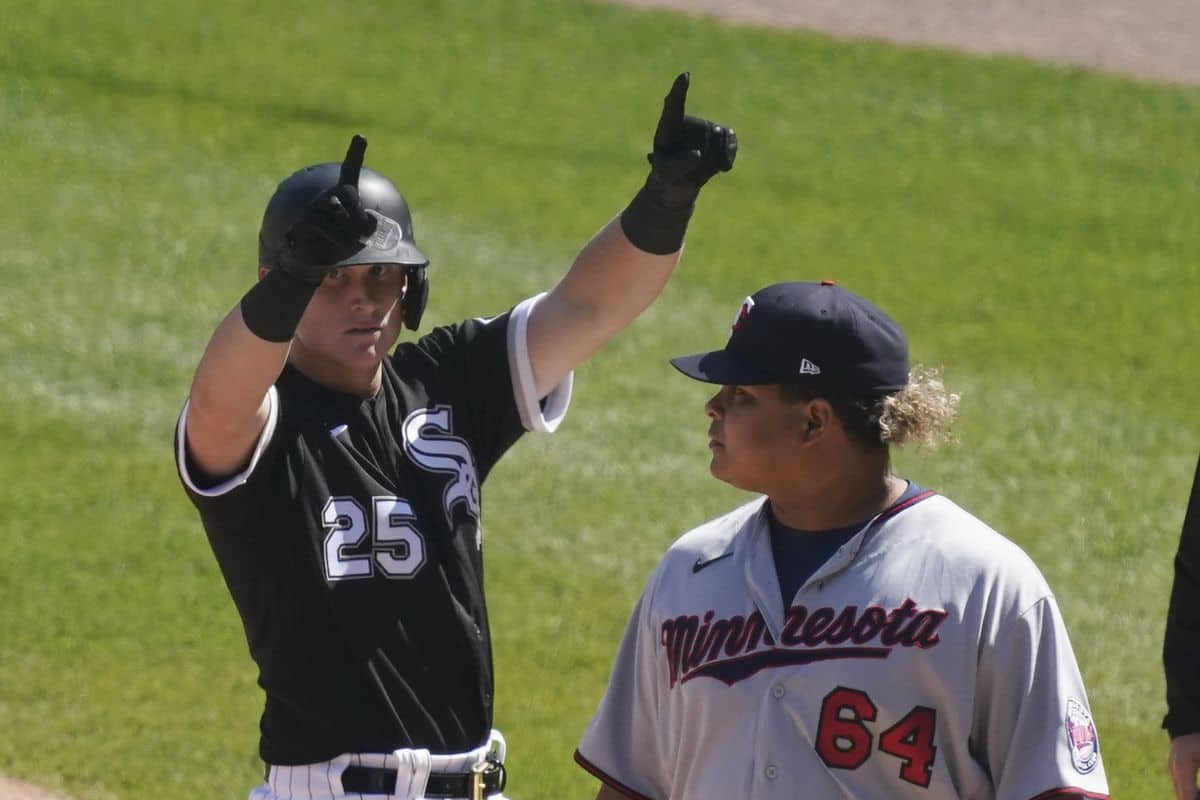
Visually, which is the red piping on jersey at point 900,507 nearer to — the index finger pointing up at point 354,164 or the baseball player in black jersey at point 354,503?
the baseball player in black jersey at point 354,503

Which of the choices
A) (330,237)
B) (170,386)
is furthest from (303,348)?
(170,386)

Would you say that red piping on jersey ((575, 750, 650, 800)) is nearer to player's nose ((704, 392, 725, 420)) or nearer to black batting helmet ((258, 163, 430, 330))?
player's nose ((704, 392, 725, 420))

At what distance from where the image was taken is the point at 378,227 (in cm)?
339

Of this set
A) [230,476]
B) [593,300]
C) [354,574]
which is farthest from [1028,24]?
[230,476]

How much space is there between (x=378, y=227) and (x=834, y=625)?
1.17 meters

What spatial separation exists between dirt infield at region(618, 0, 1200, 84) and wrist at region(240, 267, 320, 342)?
11.6 metres

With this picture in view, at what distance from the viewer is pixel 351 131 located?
11820 millimetres

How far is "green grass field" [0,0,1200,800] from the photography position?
621 centimetres

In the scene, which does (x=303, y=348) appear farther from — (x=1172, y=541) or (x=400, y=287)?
(x=1172, y=541)

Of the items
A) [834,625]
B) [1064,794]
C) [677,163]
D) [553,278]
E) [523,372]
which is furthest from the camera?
[553,278]

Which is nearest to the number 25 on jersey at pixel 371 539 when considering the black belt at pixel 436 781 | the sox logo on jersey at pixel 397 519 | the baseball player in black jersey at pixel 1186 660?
the sox logo on jersey at pixel 397 519

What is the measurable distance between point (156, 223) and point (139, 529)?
10.9 ft

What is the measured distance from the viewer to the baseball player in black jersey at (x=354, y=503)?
3.19 m

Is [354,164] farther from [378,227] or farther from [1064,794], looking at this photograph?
[1064,794]
